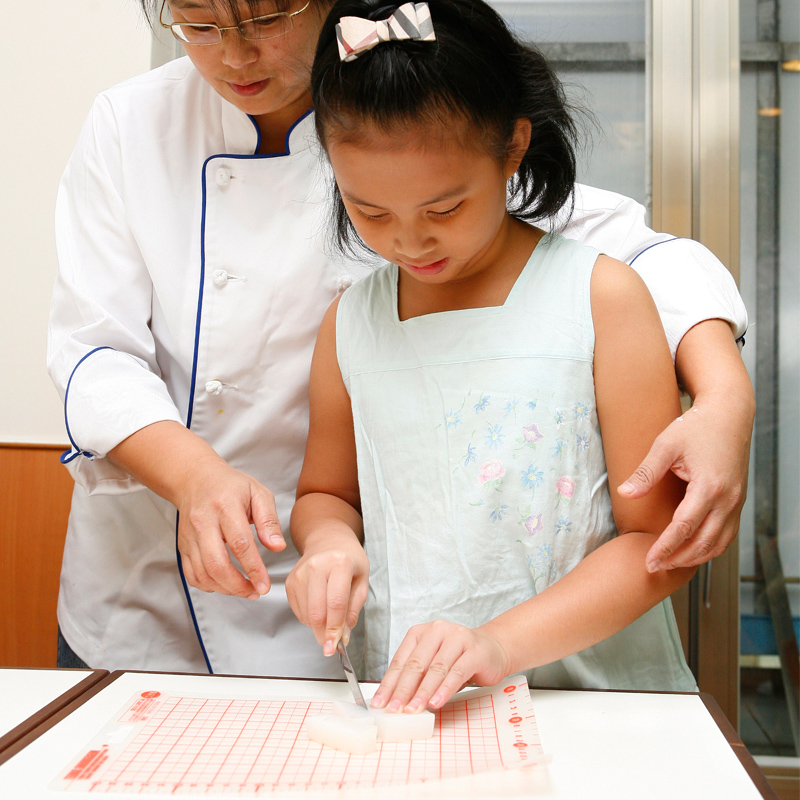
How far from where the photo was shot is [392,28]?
758mm

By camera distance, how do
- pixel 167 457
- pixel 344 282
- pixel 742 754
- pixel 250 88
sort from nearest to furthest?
pixel 742 754 → pixel 167 457 → pixel 250 88 → pixel 344 282

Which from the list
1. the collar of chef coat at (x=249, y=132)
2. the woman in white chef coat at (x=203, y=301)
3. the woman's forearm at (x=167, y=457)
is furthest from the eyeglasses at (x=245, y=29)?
the woman's forearm at (x=167, y=457)

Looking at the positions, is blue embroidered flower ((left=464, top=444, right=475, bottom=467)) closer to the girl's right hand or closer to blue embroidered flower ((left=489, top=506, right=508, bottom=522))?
blue embroidered flower ((left=489, top=506, right=508, bottom=522))

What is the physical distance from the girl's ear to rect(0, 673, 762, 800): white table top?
568 mm

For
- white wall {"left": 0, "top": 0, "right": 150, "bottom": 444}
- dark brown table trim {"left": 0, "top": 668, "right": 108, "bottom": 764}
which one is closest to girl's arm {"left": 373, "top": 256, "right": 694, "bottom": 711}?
dark brown table trim {"left": 0, "top": 668, "right": 108, "bottom": 764}

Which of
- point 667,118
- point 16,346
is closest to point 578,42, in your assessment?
point 667,118

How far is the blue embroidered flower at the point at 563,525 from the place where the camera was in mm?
874

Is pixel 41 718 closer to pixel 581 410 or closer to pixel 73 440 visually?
pixel 73 440

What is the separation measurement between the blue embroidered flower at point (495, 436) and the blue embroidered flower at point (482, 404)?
0.02 metres

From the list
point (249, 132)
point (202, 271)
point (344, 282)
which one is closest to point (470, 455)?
point (344, 282)

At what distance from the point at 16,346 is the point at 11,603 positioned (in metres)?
0.57

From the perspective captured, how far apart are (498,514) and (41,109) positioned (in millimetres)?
1435

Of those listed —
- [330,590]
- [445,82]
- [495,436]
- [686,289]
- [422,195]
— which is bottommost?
[330,590]

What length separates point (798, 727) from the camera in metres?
1.72
